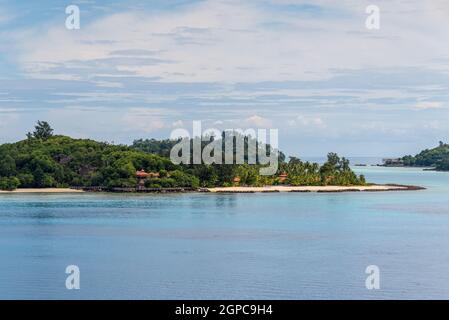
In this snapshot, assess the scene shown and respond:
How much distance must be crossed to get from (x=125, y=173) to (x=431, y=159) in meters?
67.7

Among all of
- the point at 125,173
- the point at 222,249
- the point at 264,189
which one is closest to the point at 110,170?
the point at 125,173

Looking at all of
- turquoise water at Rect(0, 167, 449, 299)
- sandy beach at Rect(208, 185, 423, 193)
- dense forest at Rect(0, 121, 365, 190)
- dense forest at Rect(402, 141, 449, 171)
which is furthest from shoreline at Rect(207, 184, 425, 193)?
dense forest at Rect(402, 141, 449, 171)

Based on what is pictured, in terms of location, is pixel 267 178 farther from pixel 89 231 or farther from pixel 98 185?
pixel 89 231

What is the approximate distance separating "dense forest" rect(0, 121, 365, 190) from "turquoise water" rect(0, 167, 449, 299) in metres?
9.01

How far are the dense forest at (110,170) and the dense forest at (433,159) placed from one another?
44.0 m

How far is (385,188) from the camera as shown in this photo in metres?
55.2

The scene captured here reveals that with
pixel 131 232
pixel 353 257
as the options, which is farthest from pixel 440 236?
pixel 131 232

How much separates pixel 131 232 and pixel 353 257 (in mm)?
8995

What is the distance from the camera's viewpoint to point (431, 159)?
110m

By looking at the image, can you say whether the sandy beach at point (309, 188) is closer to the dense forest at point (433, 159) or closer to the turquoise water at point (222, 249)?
the turquoise water at point (222, 249)

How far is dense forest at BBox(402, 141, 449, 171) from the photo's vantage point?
100938 millimetres

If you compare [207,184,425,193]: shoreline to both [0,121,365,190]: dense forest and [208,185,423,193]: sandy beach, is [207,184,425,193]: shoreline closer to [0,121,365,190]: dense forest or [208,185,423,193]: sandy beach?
[208,185,423,193]: sandy beach
